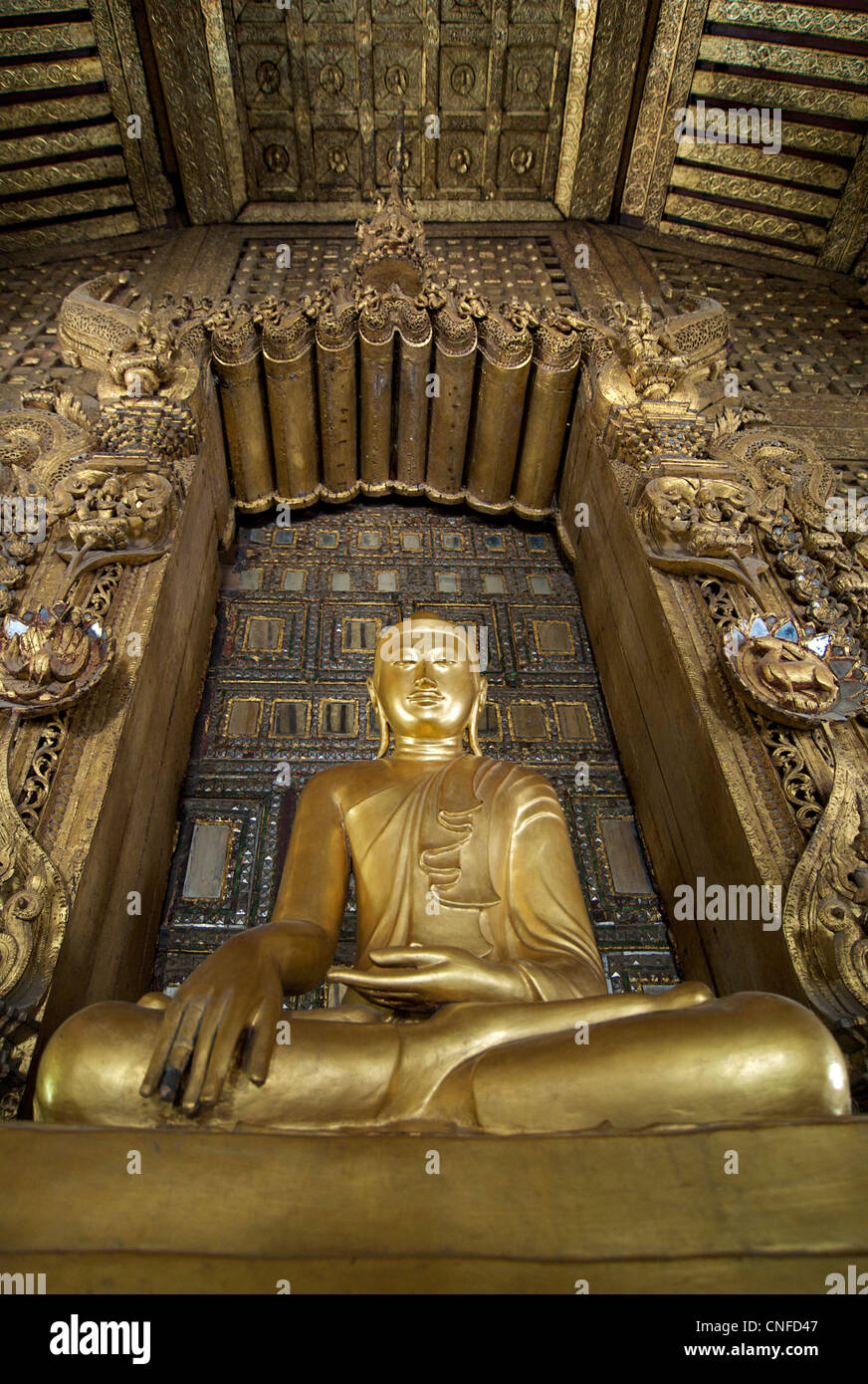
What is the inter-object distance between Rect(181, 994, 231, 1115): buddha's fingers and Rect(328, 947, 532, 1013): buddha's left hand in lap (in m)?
0.45

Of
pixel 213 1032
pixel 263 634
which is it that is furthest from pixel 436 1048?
pixel 263 634

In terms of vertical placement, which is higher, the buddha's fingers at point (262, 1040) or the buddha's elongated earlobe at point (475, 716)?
the buddha's fingers at point (262, 1040)

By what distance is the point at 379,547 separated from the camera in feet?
19.6

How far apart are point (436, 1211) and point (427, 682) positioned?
200 centimetres

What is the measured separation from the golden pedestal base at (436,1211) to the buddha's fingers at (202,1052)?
0.25 ft

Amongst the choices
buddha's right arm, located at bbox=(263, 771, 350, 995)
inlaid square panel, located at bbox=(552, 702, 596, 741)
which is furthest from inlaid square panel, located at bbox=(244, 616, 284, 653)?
buddha's right arm, located at bbox=(263, 771, 350, 995)

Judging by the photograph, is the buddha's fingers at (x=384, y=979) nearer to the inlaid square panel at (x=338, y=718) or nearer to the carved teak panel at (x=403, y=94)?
the inlaid square panel at (x=338, y=718)

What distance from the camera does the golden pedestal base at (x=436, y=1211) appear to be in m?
1.55

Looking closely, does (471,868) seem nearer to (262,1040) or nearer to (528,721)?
(262,1040)

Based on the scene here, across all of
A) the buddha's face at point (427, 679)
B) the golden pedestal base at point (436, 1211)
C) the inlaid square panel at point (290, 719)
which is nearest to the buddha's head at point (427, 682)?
the buddha's face at point (427, 679)
